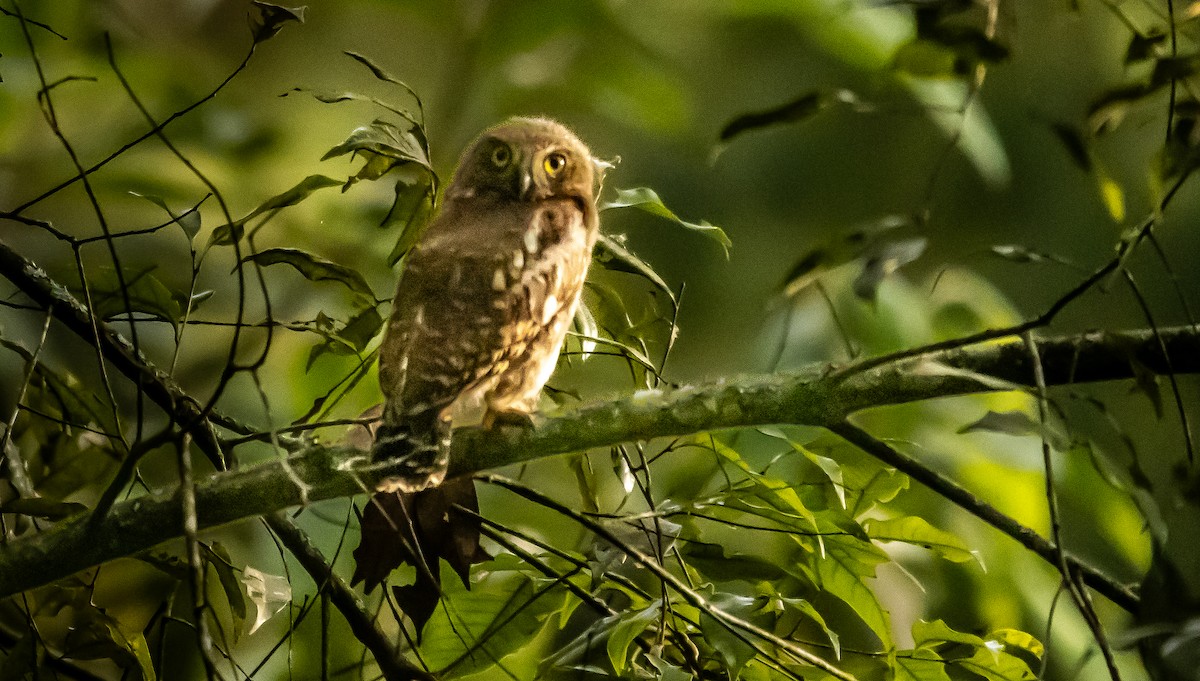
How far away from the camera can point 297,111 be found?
2258mm

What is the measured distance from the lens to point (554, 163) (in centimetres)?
116

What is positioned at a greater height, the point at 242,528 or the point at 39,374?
the point at 39,374

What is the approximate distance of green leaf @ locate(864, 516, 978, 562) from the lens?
3.16ft

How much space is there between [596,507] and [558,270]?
0.90 ft

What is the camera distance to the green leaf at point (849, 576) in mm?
945

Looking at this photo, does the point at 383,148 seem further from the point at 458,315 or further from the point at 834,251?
the point at 834,251

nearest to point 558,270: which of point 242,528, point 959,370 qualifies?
point 959,370

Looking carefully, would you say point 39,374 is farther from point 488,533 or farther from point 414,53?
point 414,53

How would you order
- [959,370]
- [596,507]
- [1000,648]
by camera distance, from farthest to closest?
1. [596,507]
2. [1000,648]
3. [959,370]

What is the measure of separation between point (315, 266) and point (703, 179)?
183 cm

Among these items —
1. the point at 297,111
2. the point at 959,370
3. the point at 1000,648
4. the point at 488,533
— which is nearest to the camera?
the point at 959,370

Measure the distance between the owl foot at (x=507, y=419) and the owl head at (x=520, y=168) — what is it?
0.29 metres

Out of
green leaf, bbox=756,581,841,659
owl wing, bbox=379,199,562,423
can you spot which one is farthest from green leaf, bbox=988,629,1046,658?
owl wing, bbox=379,199,562,423

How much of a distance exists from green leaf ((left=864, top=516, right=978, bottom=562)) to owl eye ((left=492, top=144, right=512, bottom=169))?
22.1 inches
